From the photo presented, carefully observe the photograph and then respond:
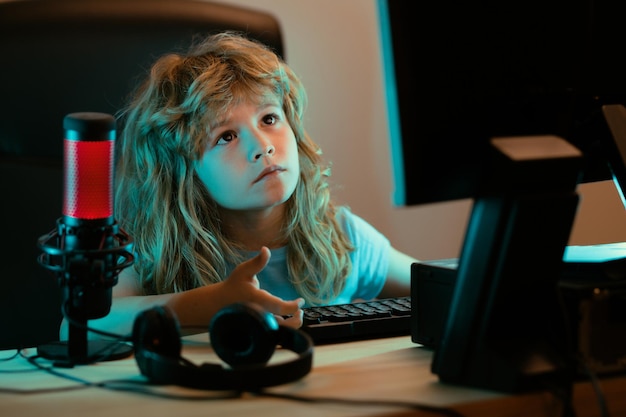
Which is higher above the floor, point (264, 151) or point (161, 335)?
point (264, 151)

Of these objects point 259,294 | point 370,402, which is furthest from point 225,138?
point 370,402

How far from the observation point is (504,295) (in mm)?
829

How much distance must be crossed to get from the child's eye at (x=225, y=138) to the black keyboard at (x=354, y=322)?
390 mm

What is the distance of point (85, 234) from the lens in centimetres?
97

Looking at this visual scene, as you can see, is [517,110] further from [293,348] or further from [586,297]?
[293,348]

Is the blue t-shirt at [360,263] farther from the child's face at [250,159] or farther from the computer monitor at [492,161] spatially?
the computer monitor at [492,161]

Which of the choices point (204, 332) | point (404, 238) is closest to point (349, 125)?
point (404, 238)

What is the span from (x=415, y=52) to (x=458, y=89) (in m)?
0.06

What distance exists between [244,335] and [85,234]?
0.23m

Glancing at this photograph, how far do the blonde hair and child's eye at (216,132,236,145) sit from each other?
3 cm

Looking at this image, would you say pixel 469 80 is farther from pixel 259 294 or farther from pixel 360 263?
pixel 360 263

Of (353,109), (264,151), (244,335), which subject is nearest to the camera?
(244,335)

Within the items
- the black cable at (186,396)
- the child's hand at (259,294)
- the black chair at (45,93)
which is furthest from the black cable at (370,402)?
the black chair at (45,93)

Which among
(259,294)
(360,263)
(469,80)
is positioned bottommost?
(360,263)
